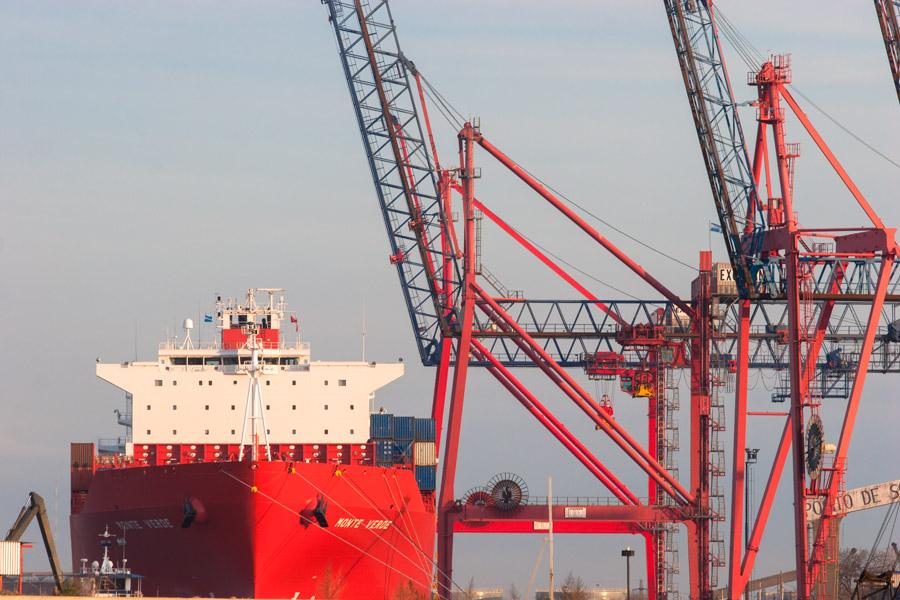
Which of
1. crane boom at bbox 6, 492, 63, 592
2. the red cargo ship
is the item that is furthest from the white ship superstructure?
crane boom at bbox 6, 492, 63, 592

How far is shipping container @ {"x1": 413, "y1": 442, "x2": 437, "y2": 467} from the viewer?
72875 mm

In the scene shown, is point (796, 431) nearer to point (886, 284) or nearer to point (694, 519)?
point (886, 284)

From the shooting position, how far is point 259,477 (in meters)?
60.6

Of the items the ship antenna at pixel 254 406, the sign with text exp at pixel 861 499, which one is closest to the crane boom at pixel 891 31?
the sign with text exp at pixel 861 499

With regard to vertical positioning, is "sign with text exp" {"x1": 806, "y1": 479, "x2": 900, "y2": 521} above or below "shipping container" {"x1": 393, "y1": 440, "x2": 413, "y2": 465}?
below

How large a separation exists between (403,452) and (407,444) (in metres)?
0.46

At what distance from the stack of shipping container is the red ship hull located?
4.08 m

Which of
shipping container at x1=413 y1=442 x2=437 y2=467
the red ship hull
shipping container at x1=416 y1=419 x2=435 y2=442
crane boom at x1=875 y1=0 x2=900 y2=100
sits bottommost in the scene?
the red ship hull

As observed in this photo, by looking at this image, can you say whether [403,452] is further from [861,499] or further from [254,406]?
[861,499]

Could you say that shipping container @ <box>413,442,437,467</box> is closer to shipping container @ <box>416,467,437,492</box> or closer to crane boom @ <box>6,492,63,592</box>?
shipping container @ <box>416,467,437,492</box>

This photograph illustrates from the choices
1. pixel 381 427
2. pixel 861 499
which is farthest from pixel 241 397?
pixel 861 499

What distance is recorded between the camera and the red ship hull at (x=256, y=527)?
60750 millimetres

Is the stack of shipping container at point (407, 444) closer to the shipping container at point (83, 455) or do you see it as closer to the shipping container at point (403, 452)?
the shipping container at point (403, 452)

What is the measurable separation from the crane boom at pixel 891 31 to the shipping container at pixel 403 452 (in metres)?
23.5
